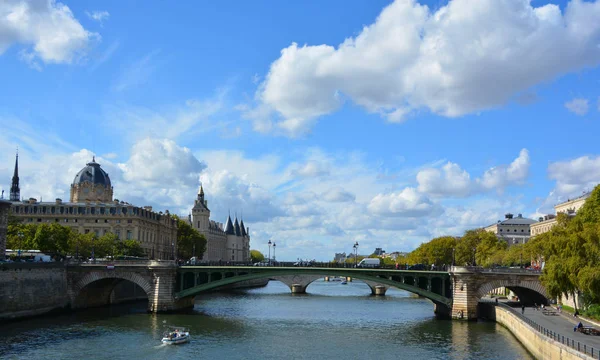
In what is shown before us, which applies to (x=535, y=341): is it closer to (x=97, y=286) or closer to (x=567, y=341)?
(x=567, y=341)

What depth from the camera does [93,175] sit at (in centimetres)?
14975

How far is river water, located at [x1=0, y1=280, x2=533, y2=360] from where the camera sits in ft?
174

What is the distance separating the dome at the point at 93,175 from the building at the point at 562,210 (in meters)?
101

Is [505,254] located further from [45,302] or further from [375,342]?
[45,302]

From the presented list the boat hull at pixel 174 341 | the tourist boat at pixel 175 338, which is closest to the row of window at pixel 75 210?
the tourist boat at pixel 175 338

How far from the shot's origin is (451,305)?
253 ft

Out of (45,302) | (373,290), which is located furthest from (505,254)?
(45,302)

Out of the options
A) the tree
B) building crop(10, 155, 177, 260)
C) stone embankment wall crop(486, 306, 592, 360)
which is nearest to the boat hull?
stone embankment wall crop(486, 306, 592, 360)

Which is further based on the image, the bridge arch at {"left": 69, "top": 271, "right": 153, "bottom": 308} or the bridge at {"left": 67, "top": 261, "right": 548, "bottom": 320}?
the bridge arch at {"left": 69, "top": 271, "right": 153, "bottom": 308}

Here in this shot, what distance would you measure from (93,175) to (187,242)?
→ 2982cm

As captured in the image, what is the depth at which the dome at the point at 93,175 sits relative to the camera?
149125 mm

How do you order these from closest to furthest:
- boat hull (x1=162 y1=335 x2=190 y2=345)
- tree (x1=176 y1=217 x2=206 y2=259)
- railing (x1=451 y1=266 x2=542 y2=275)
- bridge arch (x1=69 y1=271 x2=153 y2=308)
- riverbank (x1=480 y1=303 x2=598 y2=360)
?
riverbank (x1=480 y1=303 x2=598 y2=360) → boat hull (x1=162 y1=335 x2=190 y2=345) → railing (x1=451 y1=266 x2=542 y2=275) → bridge arch (x1=69 y1=271 x2=153 y2=308) → tree (x1=176 y1=217 x2=206 y2=259)

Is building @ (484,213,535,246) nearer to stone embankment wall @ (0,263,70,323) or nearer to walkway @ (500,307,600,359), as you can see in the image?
walkway @ (500,307,600,359)

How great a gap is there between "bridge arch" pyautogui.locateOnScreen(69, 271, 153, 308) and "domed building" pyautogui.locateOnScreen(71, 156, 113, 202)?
5943 centimetres
